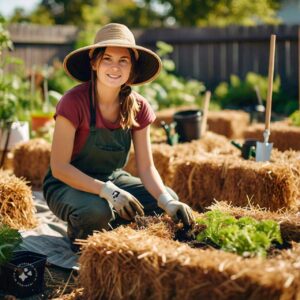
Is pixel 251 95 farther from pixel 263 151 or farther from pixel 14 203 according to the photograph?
pixel 14 203

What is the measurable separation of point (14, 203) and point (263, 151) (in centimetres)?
185

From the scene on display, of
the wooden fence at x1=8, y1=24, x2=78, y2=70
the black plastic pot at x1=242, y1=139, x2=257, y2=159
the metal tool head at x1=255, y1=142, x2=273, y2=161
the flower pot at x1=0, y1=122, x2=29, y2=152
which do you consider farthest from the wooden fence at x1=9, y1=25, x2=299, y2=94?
the metal tool head at x1=255, y1=142, x2=273, y2=161

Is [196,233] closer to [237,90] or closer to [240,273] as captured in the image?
[240,273]

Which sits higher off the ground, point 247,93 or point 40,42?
point 40,42

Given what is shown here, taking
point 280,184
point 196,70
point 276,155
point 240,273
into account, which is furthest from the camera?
point 196,70

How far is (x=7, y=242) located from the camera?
8.71 ft

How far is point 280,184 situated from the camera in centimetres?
378

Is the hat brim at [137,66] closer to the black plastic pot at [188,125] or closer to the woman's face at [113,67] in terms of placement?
the woman's face at [113,67]

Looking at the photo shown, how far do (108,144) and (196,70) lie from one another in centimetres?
907

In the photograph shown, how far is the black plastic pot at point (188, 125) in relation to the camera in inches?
207

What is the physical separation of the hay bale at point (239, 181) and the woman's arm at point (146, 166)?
2.40 ft

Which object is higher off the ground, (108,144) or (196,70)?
(108,144)

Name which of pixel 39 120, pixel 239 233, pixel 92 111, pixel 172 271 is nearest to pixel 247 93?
pixel 39 120

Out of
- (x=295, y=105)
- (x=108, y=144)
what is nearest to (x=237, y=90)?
(x=295, y=105)
